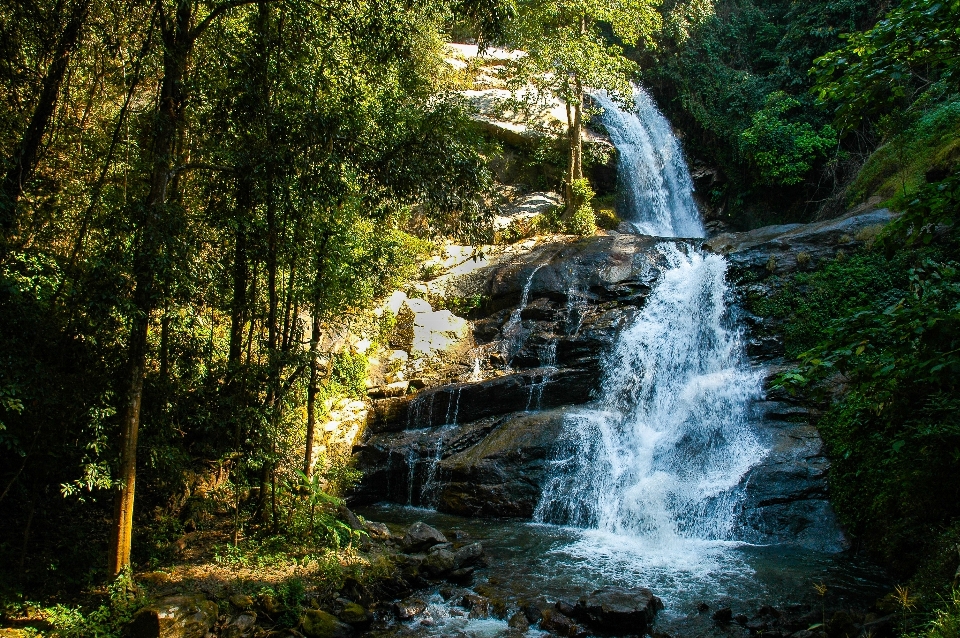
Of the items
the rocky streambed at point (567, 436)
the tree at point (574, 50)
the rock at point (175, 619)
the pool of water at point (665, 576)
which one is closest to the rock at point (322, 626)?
the pool of water at point (665, 576)

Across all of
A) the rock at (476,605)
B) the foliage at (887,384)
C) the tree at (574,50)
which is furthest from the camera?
the tree at (574,50)

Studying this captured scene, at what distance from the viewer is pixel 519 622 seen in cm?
716

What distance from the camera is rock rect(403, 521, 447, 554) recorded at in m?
9.21

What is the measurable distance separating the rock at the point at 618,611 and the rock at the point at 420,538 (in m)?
2.81

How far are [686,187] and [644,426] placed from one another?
13.6 m

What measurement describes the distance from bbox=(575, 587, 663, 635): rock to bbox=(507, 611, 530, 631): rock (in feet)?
1.94

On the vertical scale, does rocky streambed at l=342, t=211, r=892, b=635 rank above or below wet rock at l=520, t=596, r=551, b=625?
above

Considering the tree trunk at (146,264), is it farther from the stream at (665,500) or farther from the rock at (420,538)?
the rock at (420,538)

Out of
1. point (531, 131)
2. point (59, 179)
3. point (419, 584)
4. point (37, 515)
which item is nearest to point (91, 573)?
point (37, 515)

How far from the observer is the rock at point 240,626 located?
6234mm

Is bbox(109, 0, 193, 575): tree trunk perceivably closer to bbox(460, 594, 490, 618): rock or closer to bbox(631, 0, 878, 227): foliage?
bbox(460, 594, 490, 618): rock

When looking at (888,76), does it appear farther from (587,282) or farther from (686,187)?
(686,187)

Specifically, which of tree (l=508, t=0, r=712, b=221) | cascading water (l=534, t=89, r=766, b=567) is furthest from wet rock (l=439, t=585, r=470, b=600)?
tree (l=508, t=0, r=712, b=221)

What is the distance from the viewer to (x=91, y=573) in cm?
643
